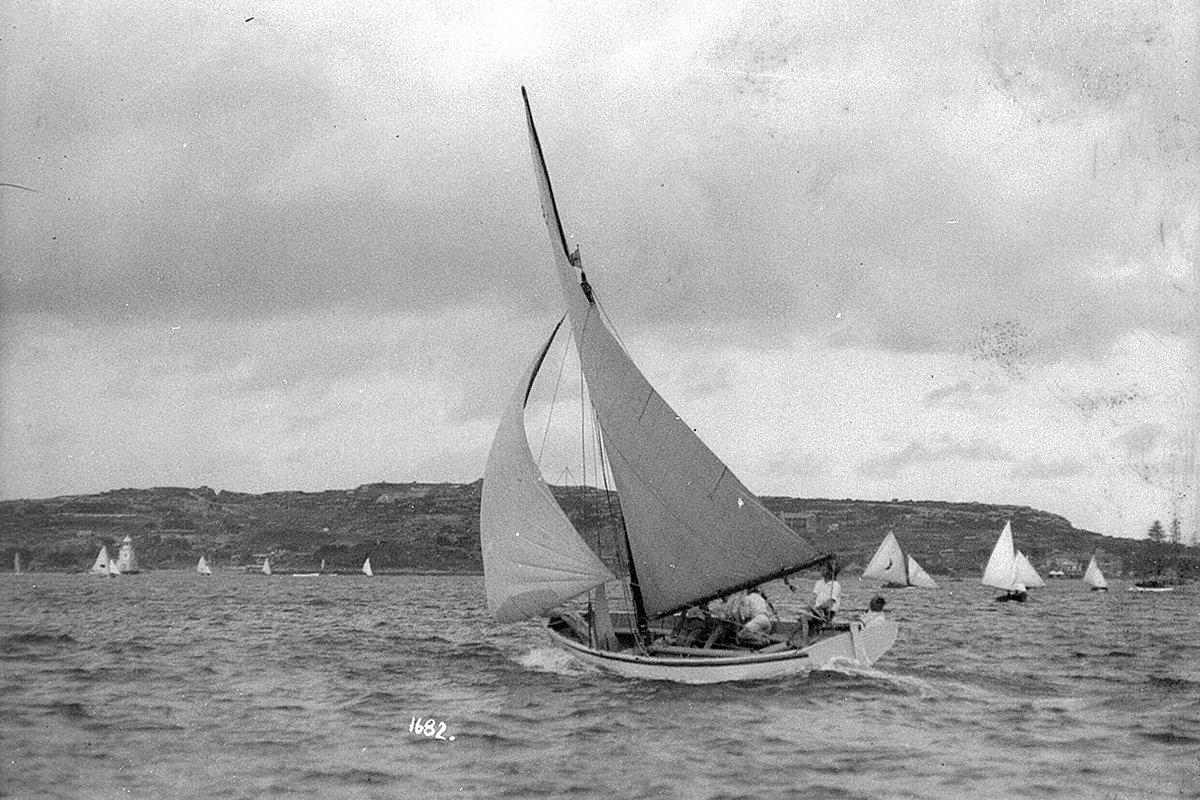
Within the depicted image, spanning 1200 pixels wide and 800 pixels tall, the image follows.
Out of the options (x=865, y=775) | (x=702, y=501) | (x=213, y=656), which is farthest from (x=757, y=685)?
(x=213, y=656)

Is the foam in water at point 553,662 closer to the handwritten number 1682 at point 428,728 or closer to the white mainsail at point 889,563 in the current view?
the handwritten number 1682 at point 428,728

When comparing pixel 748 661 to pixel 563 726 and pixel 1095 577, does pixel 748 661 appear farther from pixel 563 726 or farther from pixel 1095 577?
pixel 1095 577

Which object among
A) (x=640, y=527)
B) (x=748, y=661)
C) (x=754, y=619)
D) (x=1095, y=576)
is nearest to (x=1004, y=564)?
(x=1095, y=576)

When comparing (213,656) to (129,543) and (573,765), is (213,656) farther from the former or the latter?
(129,543)

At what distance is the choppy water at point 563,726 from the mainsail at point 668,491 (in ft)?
7.96

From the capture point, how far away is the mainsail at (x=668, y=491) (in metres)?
21.6

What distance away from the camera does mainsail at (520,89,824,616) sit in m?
21.6

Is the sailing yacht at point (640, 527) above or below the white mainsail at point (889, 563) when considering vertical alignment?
above

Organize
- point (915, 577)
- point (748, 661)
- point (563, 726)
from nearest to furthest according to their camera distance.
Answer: point (563, 726)
point (748, 661)
point (915, 577)

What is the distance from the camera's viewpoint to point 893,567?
264 ft

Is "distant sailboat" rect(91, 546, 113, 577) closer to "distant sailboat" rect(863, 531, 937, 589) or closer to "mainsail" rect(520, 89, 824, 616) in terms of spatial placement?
"distant sailboat" rect(863, 531, 937, 589)

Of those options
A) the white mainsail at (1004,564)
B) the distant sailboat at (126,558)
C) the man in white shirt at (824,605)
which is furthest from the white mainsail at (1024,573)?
the distant sailboat at (126,558)

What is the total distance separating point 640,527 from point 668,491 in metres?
0.97

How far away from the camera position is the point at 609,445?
72.6ft
